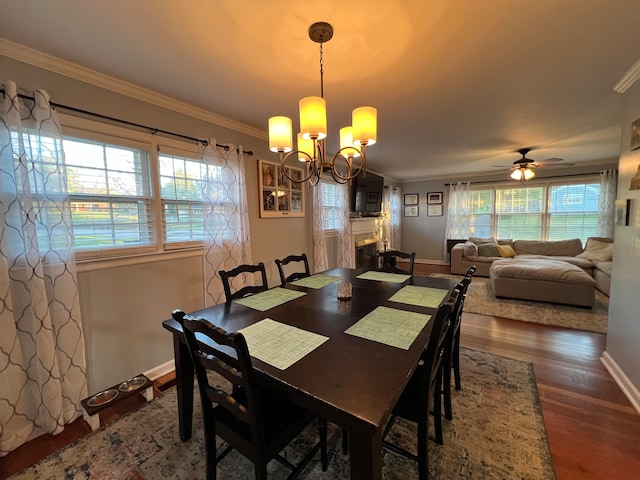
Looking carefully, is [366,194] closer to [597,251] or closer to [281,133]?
[281,133]

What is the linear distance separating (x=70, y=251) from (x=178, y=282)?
0.83 meters

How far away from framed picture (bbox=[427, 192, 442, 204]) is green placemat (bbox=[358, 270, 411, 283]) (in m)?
5.19

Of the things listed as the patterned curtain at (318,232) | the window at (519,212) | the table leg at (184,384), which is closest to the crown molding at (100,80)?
→ the patterned curtain at (318,232)

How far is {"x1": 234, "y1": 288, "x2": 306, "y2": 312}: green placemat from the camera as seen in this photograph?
1.73m

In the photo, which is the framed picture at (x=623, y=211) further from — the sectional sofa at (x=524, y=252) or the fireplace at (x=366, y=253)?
the fireplace at (x=366, y=253)

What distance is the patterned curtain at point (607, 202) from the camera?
5047 mm

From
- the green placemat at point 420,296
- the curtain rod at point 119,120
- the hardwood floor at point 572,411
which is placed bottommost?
the hardwood floor at point 572,411

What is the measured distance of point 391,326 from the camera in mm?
1389

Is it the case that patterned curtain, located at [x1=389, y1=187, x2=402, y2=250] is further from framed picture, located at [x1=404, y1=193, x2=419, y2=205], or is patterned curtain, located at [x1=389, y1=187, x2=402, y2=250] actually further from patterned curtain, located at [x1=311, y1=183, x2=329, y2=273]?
patterned curtain, located at [x1=311, y1=183, x2=329, y2=273]

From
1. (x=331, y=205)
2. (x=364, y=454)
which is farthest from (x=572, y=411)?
(x=331, y=205)

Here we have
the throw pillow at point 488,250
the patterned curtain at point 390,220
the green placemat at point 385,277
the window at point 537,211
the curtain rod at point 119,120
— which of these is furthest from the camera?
the patterned curtain at point 390,220

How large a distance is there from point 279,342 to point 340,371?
34 centimetres

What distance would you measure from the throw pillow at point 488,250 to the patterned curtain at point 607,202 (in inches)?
73.6

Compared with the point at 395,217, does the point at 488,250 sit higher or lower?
lower
